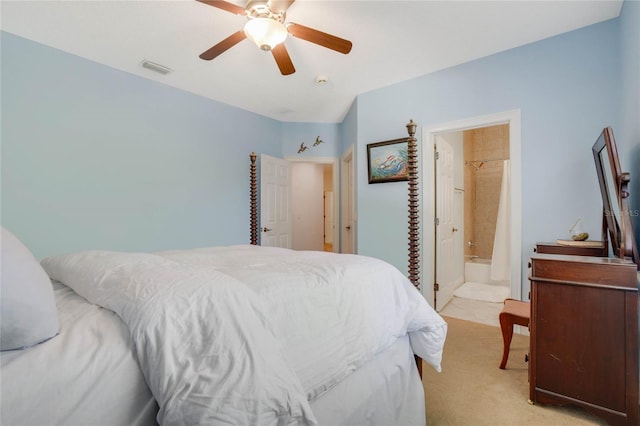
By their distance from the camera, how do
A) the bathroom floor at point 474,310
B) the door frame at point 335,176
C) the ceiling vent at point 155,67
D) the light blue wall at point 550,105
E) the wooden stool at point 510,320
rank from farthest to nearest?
the door frame at point 335,176
the bathroom floor at point 474,310
the ceiling vent at point 155,67
the light blue wall at point 550,105
the wooden stool at point 510,320

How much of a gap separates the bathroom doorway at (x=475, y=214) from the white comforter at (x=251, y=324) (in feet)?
5.93

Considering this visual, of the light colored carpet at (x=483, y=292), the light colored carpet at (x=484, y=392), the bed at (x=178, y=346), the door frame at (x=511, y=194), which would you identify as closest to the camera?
the bed at (x=178, y=346)

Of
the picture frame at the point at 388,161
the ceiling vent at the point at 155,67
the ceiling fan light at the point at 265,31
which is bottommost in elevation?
the picture frame at the point at 388,161

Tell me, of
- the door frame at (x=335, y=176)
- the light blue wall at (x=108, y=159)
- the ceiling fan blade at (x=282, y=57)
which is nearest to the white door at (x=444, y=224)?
the door frame at (x=335, y=176)

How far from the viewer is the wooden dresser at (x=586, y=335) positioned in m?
1.44

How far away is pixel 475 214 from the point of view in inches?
201

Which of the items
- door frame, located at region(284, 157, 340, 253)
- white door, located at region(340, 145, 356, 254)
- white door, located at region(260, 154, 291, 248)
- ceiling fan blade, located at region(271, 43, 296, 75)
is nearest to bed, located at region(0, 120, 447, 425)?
ceiling fan blade, located at region(271, 43, 296, 75)

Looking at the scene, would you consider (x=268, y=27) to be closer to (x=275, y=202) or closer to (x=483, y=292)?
(x=275, y=202)

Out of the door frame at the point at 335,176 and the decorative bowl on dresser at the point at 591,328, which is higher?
the door frame at the point at 335,176

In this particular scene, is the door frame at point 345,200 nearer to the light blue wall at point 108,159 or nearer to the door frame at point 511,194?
the door frame at point 511,194

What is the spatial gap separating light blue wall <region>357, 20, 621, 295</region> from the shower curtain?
5.86 ft

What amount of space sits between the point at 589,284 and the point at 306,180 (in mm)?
5292

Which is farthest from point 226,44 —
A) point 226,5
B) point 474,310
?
point 474,310

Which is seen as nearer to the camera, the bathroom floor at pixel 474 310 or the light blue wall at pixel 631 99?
the light blue wall at pixel 631 99
